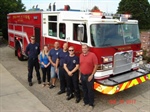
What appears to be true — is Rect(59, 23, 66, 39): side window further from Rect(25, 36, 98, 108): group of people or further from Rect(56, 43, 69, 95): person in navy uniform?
Rect(56, 43, 69, 95): person in navy uniform

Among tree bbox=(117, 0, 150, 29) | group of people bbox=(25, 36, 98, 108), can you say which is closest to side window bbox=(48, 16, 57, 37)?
group of people bbox=(25, 36, 98, 108)

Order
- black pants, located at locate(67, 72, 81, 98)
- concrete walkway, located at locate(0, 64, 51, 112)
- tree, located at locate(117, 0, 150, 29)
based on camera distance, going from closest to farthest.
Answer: concrete walkway, located at locate(0, 64, 51, 112) → black pants, located at locate(67, 72, 81, 98) → tree, located at locate(117, 0, 150, 29)

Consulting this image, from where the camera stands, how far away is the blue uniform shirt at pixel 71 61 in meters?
5.44

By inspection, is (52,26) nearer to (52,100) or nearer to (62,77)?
(62,77)

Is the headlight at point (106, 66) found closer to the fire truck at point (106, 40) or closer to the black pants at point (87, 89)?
the fire truck at point (106, 40)

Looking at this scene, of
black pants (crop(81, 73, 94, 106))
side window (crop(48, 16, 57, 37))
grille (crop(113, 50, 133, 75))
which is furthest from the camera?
side window (crop(48, 16, 57, 37))

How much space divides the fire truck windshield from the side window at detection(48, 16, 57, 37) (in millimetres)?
1881

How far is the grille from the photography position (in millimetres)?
5826

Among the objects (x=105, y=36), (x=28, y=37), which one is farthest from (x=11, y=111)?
(x=28, y=37)

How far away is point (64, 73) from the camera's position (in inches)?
238

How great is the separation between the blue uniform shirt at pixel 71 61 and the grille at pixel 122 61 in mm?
1154

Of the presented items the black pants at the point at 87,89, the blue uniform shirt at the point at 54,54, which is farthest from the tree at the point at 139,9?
the black pants at the point at 87,89

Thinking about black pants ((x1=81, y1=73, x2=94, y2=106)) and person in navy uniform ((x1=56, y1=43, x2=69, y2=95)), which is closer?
black pants ((x1=81, y1=73, x2=94, y2=106))

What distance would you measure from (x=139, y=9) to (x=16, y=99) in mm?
46746
